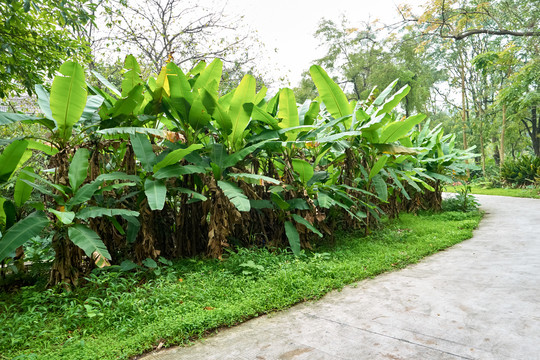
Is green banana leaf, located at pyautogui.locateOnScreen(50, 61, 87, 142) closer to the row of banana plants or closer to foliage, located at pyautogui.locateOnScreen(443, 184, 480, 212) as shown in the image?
the row of banana plants

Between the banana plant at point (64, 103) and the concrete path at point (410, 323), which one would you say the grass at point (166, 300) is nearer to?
the concrete path at point (410, 323)

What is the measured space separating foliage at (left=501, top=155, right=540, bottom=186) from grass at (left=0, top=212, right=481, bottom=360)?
11.9 m

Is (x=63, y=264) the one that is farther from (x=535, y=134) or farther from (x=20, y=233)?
(x=535, y=134)

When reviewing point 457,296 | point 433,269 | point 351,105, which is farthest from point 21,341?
point 351,105

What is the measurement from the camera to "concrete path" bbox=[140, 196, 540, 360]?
2.11 meters

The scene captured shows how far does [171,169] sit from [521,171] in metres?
15.1

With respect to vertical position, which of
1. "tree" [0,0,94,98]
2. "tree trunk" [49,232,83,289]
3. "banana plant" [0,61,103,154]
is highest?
"tree" [0,0,94,98]

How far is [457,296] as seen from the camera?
2945 mm

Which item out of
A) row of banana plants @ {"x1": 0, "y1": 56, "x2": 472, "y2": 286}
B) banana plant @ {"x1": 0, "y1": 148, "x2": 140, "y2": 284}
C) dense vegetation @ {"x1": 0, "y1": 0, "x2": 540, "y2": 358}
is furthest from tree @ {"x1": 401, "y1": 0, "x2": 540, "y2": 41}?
banana plant @ {"x1": 0, "y1": 148, "x2": 140, "y2": 284}

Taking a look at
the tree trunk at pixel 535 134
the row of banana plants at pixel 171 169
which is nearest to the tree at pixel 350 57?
the tree trunk at pixel 535 134

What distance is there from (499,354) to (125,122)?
11.6 ft

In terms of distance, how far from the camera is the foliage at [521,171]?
13.2 meters

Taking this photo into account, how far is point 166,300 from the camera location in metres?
2.82

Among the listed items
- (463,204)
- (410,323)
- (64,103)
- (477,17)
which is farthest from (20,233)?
(477,17)
